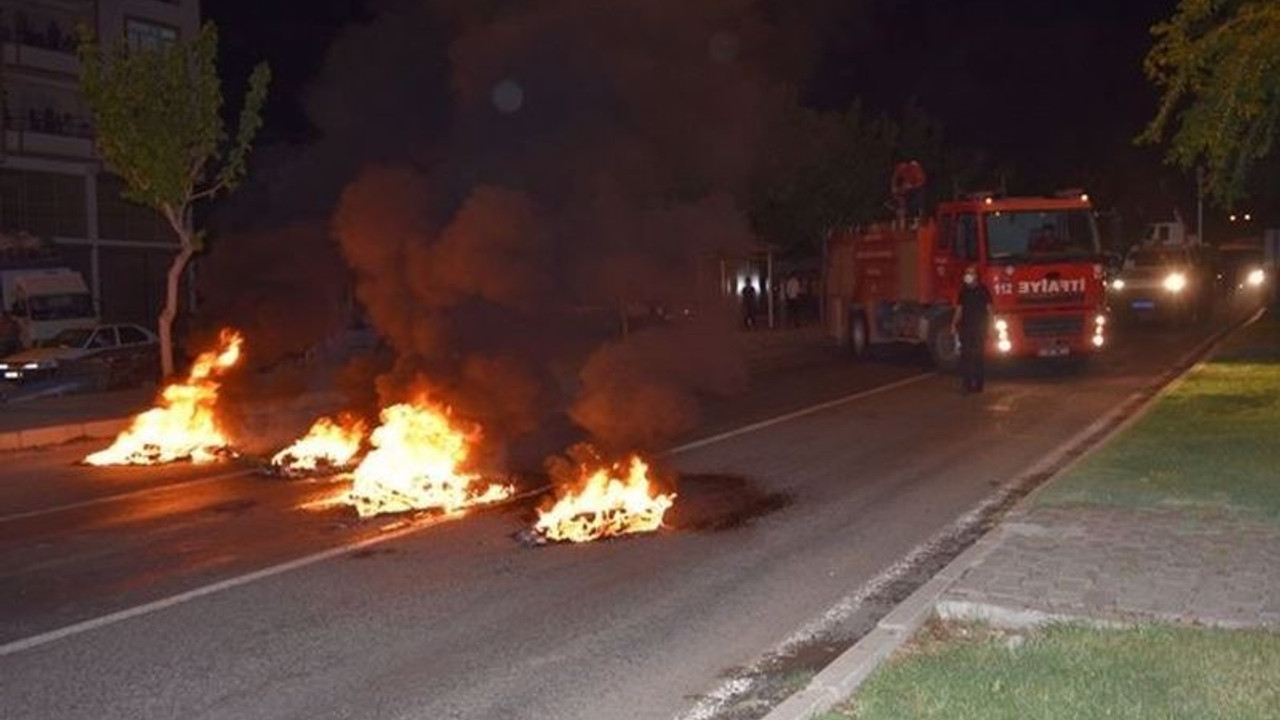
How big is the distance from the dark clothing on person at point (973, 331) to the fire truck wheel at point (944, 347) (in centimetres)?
317

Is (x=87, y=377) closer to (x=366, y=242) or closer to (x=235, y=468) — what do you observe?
(x=235, y=468)

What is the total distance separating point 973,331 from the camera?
1867 centimetres

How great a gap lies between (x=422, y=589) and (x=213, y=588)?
129 centimetres

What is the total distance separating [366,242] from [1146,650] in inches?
306

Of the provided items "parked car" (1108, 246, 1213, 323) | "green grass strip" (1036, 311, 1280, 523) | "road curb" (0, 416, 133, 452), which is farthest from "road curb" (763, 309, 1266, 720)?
"parked car" (1108, 246, 1213, 323)

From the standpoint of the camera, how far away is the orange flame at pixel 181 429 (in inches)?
561

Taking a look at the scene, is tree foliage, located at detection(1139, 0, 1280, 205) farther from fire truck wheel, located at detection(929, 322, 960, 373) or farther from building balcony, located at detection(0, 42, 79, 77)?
building balcony, located at detection(0, 42, 79, 77)

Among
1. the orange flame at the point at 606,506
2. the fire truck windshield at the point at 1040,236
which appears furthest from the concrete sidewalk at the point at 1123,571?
the fire truck windshield at the point at 1040,236

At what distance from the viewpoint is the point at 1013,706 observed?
514cm

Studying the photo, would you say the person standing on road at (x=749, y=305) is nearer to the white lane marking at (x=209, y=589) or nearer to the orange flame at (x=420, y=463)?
the orange flame at (x=420, y=463)

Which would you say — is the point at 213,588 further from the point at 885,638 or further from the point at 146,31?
the point at 146,31

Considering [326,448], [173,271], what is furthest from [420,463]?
[173,271]

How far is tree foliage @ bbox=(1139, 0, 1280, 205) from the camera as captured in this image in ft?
43.4

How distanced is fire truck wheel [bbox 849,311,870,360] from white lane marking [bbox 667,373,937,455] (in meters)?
3.68
